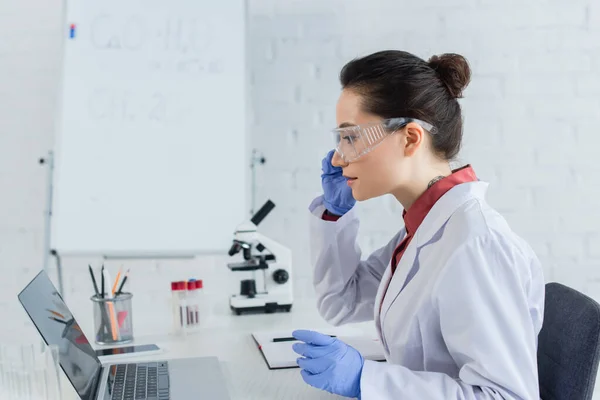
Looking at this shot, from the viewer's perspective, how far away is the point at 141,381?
1.16 meters

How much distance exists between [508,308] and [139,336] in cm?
96

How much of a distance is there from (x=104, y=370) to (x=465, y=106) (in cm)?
161

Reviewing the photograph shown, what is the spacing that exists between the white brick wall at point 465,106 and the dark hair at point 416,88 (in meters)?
1.12

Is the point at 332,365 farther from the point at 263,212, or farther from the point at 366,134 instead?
the point at 263,212

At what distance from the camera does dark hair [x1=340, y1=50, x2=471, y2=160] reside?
1.17 metres

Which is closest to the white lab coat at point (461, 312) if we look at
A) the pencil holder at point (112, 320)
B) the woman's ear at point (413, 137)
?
the woman's ear at point (413, 137)

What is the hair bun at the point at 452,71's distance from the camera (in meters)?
1.20

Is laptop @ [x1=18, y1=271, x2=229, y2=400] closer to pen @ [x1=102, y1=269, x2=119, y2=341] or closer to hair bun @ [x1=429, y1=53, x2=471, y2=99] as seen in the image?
pen @ [x1=102, y1=269, x2=119, y2=341]

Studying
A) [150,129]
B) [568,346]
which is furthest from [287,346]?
[150,129]

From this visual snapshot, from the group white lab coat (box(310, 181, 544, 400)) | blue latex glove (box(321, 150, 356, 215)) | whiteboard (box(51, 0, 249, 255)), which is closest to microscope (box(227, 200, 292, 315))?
whiteboard (box(51, 0, 249, 255))

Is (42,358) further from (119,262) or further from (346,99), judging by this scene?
(119,262)

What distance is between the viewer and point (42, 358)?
2.59 ft

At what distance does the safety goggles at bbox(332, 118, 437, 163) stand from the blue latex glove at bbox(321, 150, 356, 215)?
0.27m

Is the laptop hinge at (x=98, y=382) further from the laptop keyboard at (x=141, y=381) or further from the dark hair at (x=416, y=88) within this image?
the dark hair at (x=416, y=88)
